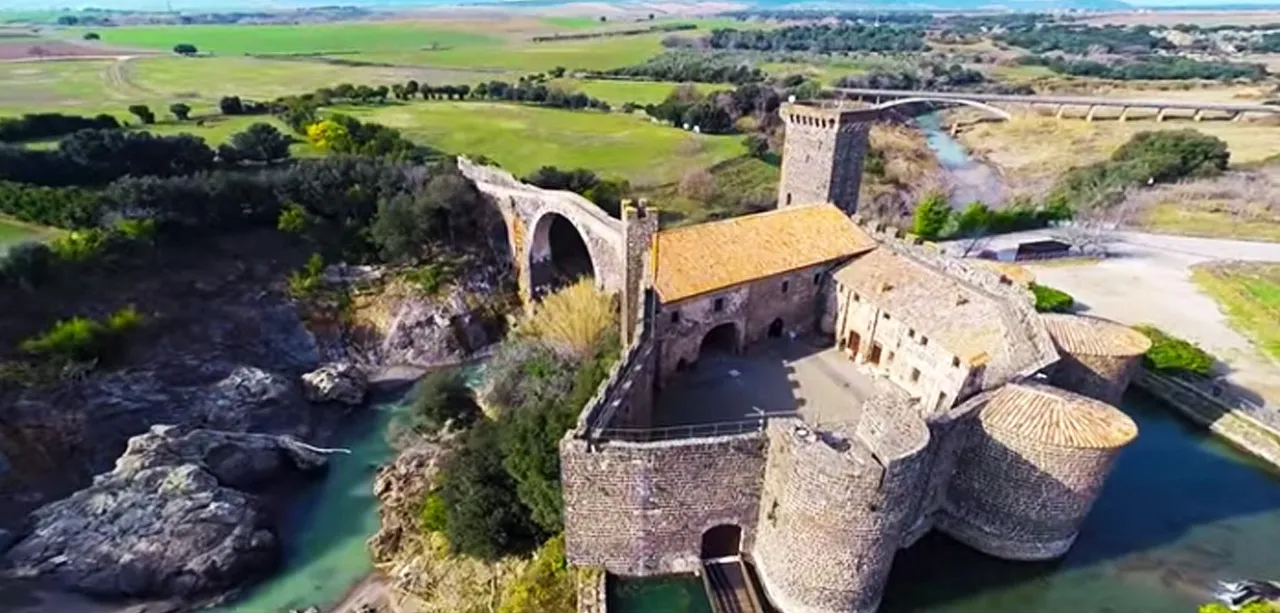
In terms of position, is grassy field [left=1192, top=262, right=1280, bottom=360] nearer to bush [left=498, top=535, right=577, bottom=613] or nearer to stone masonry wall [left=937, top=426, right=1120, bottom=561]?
stone masonry wall [left=937, top=426, right=1120, bottom=561]

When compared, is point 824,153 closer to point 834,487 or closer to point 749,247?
point 749,247

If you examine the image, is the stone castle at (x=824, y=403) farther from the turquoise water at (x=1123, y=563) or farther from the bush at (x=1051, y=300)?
the bush at (x=1051, y=300)

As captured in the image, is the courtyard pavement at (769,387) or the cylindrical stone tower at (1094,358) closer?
the cylindrical stone tower at (1094,358)

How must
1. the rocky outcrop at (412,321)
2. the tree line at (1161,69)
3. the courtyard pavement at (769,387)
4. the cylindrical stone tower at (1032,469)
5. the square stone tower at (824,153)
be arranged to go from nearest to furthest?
the cylindrical stone tower at (1032,469), the courtyard pavement at (769,387), the square stone tower at (824,153), the rocky outcrop at (412,321), the tree line at (1161,69)

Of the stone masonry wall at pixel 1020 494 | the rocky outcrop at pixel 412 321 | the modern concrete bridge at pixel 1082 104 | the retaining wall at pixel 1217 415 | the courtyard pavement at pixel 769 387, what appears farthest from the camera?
the modern concrete bridge at pixel 1082 104

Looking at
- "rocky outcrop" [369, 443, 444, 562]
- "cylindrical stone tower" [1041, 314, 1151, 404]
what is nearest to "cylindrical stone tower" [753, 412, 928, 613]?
"cylindrical stone tower" [1041, 314, 1151, 404]

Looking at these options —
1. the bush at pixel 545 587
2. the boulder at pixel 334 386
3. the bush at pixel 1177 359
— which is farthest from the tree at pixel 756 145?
the bush at pixel 545 587

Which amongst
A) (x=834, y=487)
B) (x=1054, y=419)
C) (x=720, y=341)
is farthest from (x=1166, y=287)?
(x=834, y=487)

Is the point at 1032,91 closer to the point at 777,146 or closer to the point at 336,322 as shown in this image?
the point at 777,146

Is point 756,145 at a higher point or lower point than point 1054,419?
lower
